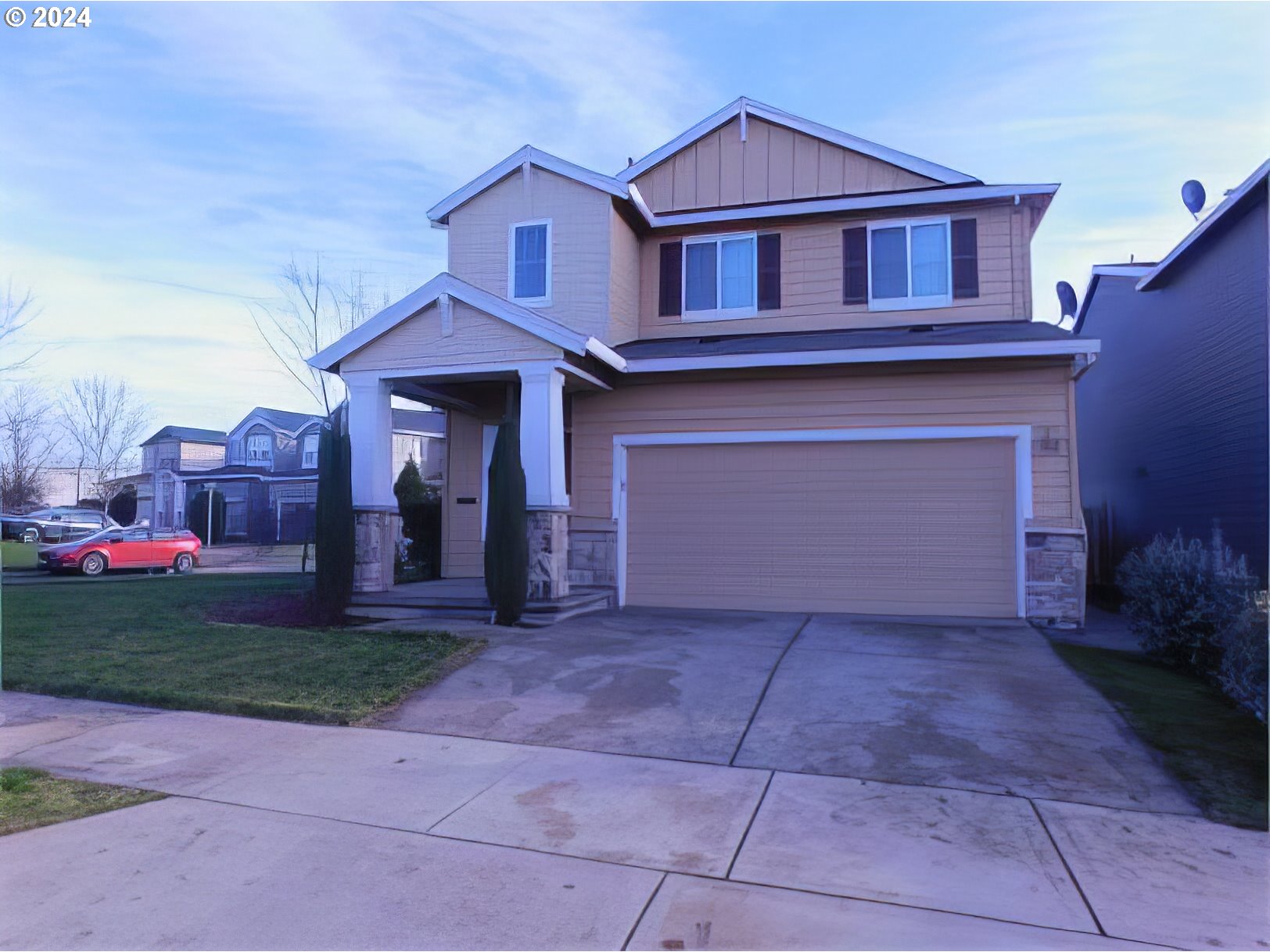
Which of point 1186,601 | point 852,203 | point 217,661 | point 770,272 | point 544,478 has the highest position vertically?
point 852,203

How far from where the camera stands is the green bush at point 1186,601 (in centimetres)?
837

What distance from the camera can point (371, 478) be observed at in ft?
39.6

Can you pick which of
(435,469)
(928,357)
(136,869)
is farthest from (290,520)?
(136,869)

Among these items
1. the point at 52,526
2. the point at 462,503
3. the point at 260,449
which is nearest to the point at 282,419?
the point at 260,449

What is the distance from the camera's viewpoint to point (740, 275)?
1427 centimetres

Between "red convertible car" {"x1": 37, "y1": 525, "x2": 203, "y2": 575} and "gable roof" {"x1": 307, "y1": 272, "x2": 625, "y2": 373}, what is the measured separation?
11875mm

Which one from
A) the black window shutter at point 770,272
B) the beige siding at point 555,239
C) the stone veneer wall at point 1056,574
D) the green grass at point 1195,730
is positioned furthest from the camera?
the black window shutter at point 770,272

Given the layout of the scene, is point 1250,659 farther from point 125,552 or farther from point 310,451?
point 310,451

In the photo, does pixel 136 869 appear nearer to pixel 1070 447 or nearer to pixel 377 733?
pixel 377 733

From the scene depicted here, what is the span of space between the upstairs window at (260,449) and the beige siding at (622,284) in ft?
121

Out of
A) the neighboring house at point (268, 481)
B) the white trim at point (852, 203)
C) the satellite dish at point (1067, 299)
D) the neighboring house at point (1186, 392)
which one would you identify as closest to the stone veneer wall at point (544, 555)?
the white trim at point (852, 203)

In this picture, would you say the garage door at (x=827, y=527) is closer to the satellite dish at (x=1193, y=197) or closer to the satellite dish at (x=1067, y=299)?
the satellite dish at (x=1193, y=197)

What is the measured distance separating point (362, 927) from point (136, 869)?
4.45 feet

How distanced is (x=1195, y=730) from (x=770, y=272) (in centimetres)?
921
